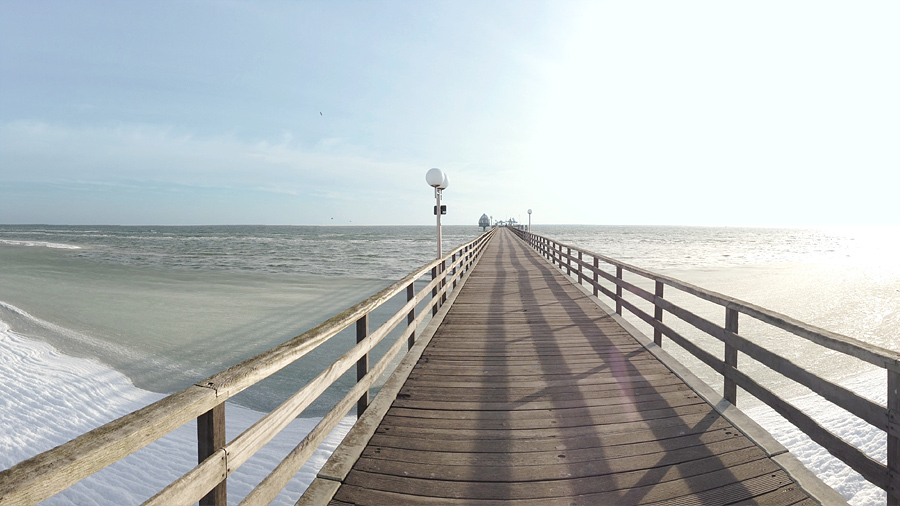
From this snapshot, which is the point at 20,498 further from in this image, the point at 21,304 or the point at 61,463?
the point at 21,304

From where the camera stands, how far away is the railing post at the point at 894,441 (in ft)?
6.54

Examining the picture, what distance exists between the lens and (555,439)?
289 centimetres

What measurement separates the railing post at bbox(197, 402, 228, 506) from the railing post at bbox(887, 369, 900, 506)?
306 cm

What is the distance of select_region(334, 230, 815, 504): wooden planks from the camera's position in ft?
7.64

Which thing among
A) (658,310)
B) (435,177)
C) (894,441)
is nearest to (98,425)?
(435,177)

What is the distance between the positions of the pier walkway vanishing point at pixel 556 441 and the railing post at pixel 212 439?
0.77m

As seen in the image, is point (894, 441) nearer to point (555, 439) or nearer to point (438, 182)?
point (555, 439)

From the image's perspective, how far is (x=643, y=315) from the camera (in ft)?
17.6

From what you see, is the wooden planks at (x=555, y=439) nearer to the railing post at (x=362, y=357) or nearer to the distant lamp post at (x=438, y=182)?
the railing post at (x=362, y=357)

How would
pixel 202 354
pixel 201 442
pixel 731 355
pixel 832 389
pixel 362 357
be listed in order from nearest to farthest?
pixel 201 442 < pixel 832 389 < pixel 362 357 < pixel 731 355 < pixel 202 354

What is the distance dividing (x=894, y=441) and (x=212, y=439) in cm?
312

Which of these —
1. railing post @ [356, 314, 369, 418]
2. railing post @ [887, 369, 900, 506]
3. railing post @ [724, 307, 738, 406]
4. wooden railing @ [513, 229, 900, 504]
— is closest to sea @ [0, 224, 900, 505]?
railing post @ [724, 307, 738, 406]

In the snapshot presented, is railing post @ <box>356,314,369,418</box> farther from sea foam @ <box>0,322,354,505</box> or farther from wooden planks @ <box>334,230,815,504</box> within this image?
sea foam @ <box>0,322,354,505</box>

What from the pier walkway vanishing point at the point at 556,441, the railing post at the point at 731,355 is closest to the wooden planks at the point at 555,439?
the pier walkway vanishing point at the point at 556,441
